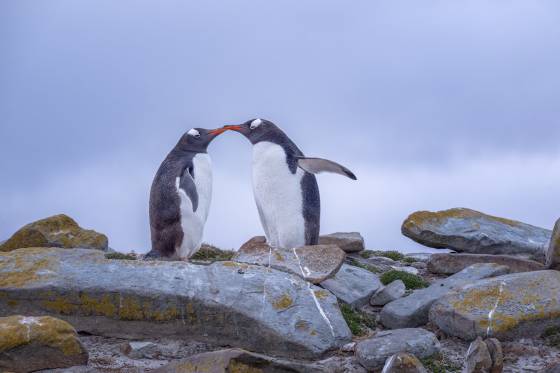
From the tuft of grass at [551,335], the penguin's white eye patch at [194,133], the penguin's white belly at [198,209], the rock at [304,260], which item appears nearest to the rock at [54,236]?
the penguin's white belly at [198,209]

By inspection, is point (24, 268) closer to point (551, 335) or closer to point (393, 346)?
point (393, 346)

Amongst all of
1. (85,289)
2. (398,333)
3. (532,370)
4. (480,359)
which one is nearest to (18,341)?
(85,289)

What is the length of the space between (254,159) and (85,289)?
3.84 meters

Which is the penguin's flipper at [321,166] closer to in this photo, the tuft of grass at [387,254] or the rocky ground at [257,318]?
the rocky ground at [257,318]

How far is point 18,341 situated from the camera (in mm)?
7309

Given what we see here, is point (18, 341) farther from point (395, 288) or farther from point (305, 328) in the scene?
point (395, 288)

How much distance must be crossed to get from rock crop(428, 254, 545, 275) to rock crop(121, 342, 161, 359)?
205 inches

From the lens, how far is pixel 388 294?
993 centimetres

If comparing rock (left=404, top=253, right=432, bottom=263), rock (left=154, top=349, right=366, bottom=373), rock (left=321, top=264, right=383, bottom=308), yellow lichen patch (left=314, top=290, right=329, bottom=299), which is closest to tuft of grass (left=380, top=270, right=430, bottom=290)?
→ rock (left=321, top=264, right=383, bottom=308)

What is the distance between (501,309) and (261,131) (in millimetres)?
4714

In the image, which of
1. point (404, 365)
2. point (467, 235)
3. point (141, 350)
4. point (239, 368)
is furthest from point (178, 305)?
point (467, 235)

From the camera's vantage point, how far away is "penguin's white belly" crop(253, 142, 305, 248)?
11109 mm

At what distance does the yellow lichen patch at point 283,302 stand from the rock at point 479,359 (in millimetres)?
2081

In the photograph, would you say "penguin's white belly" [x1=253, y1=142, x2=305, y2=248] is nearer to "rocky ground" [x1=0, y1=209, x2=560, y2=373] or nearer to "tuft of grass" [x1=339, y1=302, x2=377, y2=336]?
"rocky ground" [x1=0, y1=209, x2=560, y2=373]
